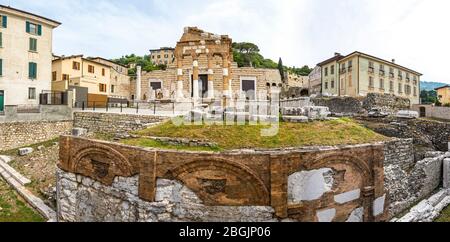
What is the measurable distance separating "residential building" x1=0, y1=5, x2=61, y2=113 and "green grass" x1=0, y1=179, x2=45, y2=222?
517 inches

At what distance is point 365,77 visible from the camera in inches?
1294

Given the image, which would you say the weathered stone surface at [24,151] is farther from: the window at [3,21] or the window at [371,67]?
the window at [371,67]

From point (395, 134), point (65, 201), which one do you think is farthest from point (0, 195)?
point (395, 134)

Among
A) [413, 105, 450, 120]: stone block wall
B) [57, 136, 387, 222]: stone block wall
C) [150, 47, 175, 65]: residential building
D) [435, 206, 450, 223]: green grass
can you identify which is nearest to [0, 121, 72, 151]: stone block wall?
[57, 136, 387, 222]: stone block wall

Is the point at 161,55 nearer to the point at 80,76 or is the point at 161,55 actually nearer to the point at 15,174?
the point at 80,76

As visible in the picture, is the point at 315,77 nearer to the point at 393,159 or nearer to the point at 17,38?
the point at 393,159

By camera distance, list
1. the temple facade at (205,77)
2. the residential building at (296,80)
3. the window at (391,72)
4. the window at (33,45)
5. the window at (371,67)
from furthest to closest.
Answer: the residential building at (296,80) → the window at (391,72) → the window at (371,67) → the window at (33,45) → the temple facade at (205,77)

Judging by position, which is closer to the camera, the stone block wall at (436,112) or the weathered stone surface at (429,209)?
the weathered stone surface at (429,209)

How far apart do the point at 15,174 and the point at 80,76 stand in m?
16.5

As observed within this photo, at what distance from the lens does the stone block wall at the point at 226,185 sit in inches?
313

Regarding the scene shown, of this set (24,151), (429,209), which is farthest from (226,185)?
(24,151)

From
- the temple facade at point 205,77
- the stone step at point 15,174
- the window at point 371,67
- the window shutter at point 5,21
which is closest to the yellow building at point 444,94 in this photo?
the window at point 371,67

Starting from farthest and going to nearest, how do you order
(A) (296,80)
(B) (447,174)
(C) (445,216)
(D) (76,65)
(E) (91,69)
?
(A) (296,80) < (E) (91,69) < (D) (76,65) < (B) (447,174) < (C) (445,216)

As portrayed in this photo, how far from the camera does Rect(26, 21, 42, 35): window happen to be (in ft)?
78.1
